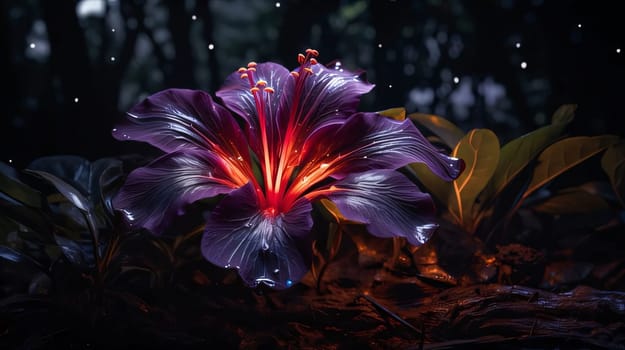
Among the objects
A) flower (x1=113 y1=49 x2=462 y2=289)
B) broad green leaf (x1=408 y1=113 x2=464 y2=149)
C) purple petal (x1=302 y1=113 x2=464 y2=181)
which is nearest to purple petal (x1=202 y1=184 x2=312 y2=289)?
flower (x1=113 y1=49 x2=462 y2=289)

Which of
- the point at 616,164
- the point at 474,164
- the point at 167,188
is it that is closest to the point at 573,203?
the point at 616,164

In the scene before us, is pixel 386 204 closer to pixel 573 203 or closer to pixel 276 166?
pixel 276 166

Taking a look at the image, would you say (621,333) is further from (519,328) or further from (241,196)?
(241,196)

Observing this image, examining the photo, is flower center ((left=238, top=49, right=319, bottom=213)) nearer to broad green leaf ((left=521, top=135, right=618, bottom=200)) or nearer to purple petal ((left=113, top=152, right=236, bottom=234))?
purple petal ((left=113, top=152, right=236, bottom=234))

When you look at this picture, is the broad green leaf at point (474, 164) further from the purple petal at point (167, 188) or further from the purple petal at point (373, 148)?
the purple petal at point (167, 188)

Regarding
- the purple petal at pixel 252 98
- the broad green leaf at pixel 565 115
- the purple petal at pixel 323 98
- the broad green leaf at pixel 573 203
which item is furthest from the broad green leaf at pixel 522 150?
the purple petal at pixel 252 98

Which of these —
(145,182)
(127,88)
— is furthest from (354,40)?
(145,182)
